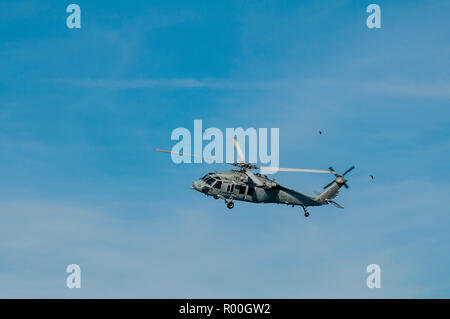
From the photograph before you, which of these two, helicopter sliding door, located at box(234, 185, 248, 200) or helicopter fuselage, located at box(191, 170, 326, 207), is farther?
helicopter sliding door, located at box(234, 185, 248, 200)

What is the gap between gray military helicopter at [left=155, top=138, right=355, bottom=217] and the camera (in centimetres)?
14450

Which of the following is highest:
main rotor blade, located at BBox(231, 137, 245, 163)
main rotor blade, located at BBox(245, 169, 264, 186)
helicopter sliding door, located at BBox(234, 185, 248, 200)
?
main rotor blade, located at BBox(231, 137, 245, 163)

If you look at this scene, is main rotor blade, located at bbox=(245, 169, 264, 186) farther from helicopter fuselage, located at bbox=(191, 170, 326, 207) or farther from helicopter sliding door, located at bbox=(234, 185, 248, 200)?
helicopter sliding door, located at bbox=(234, 185, 248, 200)

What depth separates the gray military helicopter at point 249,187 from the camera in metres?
144

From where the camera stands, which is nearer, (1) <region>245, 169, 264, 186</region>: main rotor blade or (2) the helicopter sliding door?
(1) <region>245, 169, 264, 186</region>: main rotor blade

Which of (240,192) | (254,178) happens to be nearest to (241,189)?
(240,192)

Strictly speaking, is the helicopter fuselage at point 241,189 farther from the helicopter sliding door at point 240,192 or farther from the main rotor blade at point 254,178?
the main rotor blade at point 254,178

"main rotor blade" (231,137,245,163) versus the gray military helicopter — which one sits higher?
"main rotor blade" (231,137,245,163)
